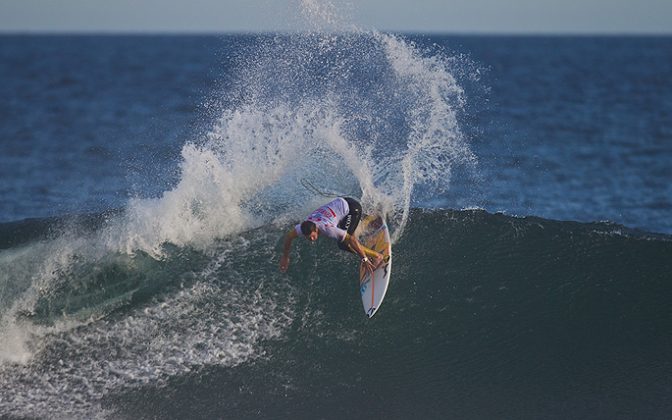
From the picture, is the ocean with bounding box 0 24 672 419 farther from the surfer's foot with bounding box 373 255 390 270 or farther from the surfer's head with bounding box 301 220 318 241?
the surfer's head with bounding box 301 220 318 241

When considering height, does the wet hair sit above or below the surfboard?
above

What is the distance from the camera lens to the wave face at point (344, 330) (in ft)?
29.6

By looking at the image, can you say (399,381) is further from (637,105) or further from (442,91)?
(637,105)

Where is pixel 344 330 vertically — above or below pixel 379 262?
below

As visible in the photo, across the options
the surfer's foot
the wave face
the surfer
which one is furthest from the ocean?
the surfer

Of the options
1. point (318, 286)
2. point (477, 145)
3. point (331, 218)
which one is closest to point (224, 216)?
point (318, 286)

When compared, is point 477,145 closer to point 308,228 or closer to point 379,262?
point 379,262

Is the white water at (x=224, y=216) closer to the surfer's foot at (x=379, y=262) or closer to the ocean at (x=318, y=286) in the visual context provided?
the ocean at (x=318, y=286)

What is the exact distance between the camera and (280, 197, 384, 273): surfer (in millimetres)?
9633

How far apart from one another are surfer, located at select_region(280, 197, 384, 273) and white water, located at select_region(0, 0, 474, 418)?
1089mm

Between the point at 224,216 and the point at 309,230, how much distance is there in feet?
8.95

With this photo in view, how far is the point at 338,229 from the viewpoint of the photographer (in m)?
9.84

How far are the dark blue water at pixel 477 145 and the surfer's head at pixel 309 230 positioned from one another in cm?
478

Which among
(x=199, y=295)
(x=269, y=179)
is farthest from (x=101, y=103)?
(x=199, y=295)
